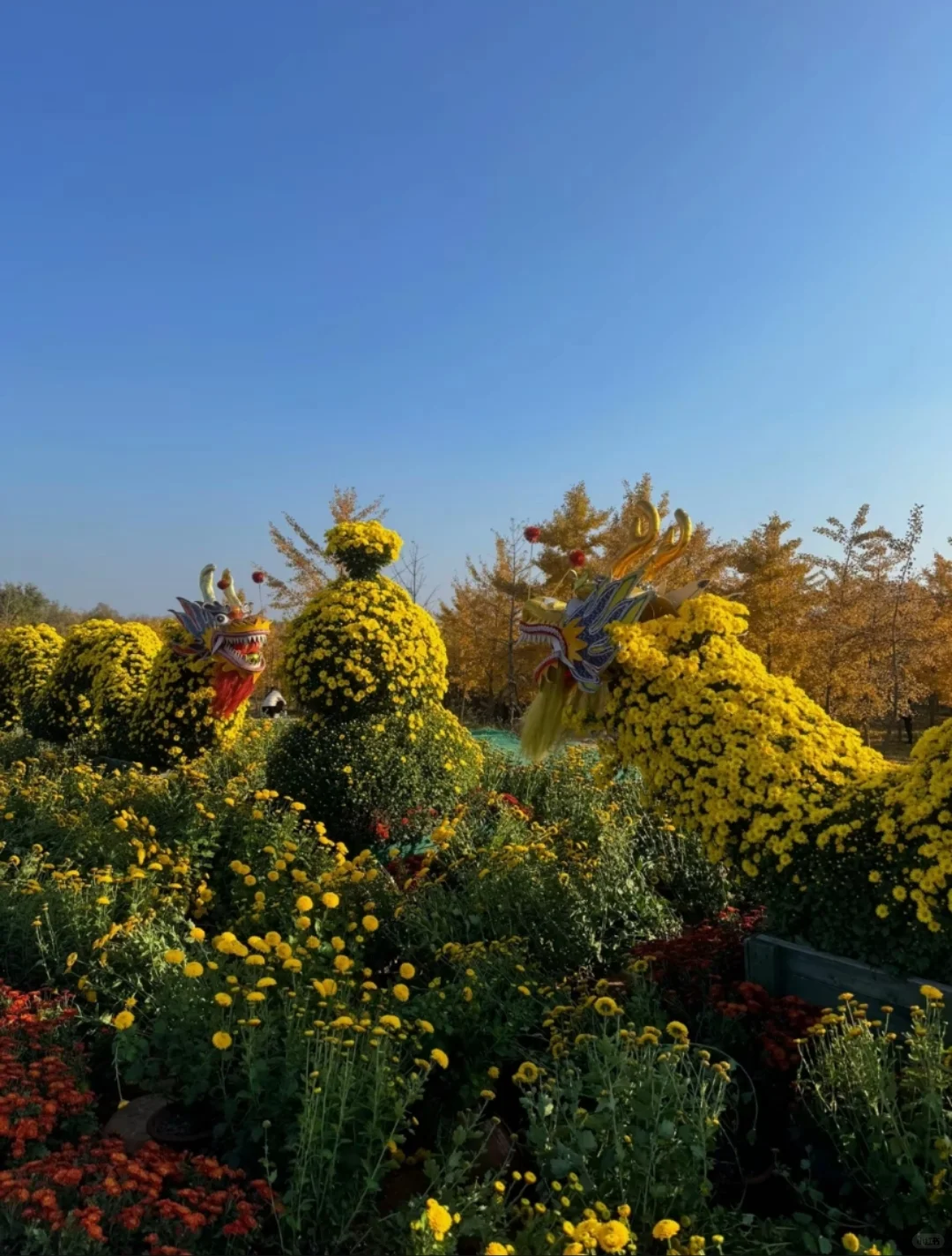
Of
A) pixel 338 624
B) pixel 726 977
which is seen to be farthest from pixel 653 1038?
pixel 338 624

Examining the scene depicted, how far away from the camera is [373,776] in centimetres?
571

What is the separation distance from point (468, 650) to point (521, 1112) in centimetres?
1346

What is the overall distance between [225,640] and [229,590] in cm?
53

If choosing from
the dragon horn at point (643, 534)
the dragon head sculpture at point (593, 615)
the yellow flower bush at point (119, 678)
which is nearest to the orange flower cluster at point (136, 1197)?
the dragon head sculpture at point (593, 615)

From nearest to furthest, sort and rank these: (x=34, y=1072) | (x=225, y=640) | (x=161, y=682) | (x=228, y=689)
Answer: (x=34, y=1072) → (x=225, y=640) → (x=228, y=689) → (x=161, y=682)

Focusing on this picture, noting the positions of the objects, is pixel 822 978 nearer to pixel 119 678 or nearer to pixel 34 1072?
pixel 34 1072

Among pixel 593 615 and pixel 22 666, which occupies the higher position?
pixel 593 615

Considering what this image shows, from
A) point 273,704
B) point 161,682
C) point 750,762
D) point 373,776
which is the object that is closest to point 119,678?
point 161,682

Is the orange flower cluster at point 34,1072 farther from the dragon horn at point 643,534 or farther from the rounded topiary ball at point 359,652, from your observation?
the dragon horn at point 643,534

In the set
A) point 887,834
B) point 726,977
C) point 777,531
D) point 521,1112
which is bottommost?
point 521,1112

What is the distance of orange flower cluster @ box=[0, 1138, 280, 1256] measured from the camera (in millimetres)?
1886

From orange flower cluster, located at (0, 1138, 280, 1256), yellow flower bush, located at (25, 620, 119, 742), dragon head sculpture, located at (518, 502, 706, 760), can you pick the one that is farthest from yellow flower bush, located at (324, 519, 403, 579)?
orange flower cluster, located at (0, 1138, 280, 1256)

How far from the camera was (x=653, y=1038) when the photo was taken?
241 centimetres

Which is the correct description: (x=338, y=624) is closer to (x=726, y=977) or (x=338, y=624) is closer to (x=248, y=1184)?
(x=726, y=977)
